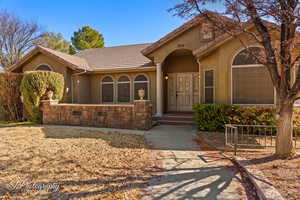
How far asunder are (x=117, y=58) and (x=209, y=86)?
857 cm

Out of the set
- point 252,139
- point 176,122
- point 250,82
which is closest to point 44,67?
point 176,122

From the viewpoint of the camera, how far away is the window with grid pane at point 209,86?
27.9ft

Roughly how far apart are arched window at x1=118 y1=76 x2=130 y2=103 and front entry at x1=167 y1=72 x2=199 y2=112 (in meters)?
3.06

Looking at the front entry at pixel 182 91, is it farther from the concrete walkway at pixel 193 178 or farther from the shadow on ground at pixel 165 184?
the shadow on ground at pixel 165 184

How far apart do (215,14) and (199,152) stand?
4206 mm

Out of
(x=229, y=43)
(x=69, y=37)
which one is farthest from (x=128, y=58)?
(x=69, y=37)

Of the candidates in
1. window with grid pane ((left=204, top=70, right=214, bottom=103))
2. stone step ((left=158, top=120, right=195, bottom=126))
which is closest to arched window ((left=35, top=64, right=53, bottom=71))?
stone step ((left=158, top=120, right=195, bottom=126))

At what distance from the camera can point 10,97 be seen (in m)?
10.3

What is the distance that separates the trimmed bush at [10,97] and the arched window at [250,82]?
12.4 meters

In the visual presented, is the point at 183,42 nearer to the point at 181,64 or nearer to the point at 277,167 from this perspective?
the point at 181,64

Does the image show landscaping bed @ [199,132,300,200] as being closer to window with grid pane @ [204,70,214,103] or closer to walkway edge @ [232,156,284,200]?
walkway edge @ [232,156,284,200]

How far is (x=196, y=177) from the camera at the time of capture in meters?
3.55

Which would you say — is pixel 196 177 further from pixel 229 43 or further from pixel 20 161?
pixel 229 43

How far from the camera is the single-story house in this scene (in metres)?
7.59
